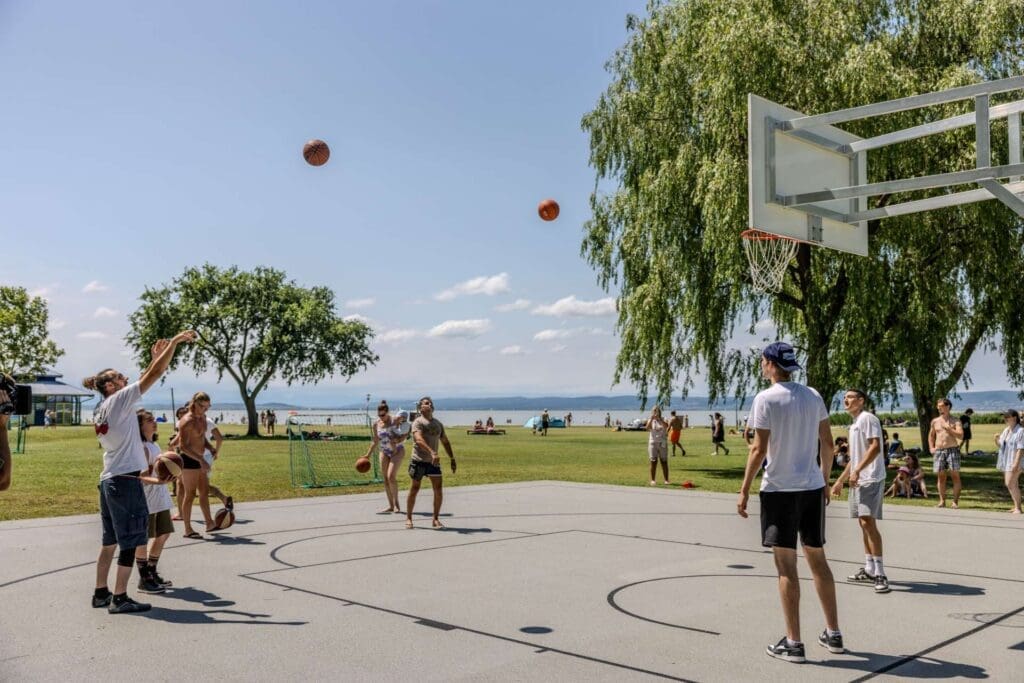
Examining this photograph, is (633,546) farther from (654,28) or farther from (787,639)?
(654,28)

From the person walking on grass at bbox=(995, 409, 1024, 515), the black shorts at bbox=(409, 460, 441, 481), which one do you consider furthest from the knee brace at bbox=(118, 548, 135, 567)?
the person walking on grass at bbox=(995, 409, 1024, 515)

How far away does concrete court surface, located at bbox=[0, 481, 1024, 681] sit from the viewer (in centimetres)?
628

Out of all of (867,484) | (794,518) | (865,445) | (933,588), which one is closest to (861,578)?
(933,588)

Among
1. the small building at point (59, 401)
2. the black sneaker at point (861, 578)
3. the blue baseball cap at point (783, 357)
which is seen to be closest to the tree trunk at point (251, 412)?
the small building at point (59, 401)

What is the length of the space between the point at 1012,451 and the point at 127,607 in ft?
44.9

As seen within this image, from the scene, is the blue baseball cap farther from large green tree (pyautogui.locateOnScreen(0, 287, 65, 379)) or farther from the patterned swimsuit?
large green tree (pyautogui.locateOnScreen(0, 287, 65, 379))

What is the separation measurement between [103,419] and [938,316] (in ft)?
62.1

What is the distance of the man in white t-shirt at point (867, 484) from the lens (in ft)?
29.2

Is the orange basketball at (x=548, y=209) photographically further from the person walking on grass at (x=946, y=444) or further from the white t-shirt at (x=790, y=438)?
the white t-shirt at (x=790, y=438)

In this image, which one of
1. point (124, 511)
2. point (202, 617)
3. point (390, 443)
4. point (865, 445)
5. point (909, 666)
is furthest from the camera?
point (390, 443)

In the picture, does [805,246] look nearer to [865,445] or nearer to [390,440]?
[390,440]

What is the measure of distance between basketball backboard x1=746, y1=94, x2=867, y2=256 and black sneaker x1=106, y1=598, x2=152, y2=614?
662cm

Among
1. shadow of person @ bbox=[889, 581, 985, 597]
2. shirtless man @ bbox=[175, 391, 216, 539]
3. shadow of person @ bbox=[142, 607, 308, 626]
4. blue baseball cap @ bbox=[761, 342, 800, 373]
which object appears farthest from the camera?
shirtless man @ bbox=[175, 391, 216, 539]

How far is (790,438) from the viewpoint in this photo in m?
6.51
